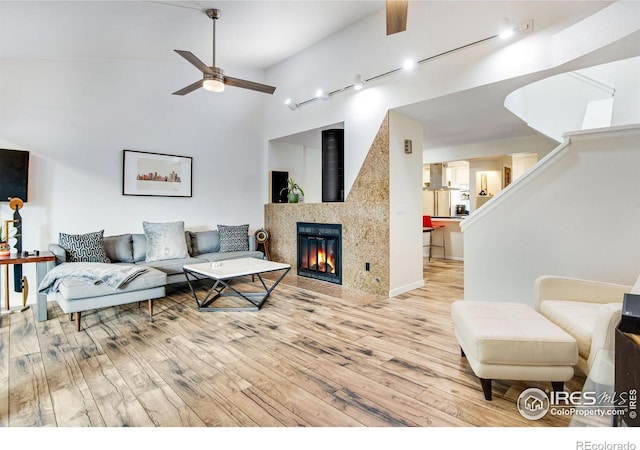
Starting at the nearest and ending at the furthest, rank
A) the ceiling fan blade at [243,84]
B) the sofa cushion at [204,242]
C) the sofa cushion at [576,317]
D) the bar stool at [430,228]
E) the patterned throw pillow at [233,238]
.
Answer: the sofa cushion at [576,317], the ceiling fan blade at [243,84], the sofa cushion at [204,242], the patterned throw pillow at [233,238], the bar stool at [430,228]

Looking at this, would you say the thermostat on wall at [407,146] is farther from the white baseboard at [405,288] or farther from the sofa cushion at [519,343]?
the sofa cushion at [519,343]

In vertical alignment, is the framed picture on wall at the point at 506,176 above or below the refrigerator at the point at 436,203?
above

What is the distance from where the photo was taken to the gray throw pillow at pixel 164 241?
4441 mm

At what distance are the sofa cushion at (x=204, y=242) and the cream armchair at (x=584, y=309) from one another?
4394 mm

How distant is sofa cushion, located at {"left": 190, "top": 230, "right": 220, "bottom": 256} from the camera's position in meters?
5.08

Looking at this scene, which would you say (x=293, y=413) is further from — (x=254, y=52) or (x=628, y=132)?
(x=254, y=52)

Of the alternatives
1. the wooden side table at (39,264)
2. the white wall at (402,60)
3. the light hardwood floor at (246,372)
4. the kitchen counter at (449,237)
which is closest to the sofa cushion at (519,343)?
the light hardwood floor at (246,372)

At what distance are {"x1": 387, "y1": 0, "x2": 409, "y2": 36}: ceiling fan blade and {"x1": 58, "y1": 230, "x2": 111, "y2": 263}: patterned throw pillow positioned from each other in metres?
4.05

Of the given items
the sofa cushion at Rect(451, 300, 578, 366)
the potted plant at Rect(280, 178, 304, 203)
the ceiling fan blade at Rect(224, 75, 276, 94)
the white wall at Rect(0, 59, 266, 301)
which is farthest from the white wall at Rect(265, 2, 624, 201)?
the sofa cushion at Rect(451, 300, 578, 366)

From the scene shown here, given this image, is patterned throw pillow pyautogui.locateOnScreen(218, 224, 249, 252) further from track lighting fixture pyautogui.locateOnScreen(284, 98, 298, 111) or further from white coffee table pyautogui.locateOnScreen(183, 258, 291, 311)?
track lighting fixture pyautogui.locateOnScreen(284, 98, 298, 111)

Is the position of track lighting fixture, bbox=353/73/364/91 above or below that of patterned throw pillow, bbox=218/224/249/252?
above

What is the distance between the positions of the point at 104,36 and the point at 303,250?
389 centimetres

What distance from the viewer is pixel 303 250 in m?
5.47
